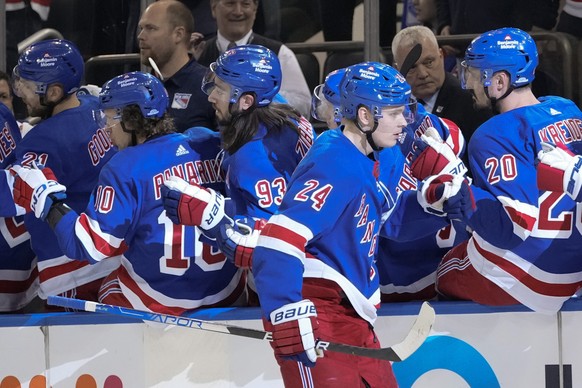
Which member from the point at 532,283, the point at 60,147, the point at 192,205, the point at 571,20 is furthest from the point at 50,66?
the point at 571,20

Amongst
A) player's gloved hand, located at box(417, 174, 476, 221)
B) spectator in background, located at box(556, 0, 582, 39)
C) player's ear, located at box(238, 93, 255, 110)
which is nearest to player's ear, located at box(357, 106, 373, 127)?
player's gloved hand, located at box(417, 174, 476, 221)

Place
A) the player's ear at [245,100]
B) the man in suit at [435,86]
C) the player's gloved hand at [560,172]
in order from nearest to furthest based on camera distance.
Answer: the player's gloved hand at [560,172] → the player's ear at [245,100] → the man in suit at [435,86]

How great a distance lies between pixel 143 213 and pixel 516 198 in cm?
131

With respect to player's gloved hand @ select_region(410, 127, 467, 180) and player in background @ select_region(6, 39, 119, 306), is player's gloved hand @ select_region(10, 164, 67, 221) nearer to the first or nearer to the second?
player in background @ select_region(6, 39, 119, 306)

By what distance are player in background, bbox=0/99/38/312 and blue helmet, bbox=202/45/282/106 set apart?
102cm

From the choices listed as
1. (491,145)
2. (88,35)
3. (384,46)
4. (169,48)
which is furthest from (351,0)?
(491,145)

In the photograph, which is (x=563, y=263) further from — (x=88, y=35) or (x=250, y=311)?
(x=88, y=35)

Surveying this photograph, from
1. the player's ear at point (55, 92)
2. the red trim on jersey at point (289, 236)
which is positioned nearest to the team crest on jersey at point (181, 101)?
the player's ear at point (55, 92)

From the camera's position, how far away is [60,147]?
15.5 ft

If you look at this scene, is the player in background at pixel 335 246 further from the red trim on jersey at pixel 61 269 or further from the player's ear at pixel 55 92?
the player's ear at pixel 55 92

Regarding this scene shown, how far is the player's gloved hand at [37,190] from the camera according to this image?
433 cm

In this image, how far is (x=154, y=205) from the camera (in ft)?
A: 14.4

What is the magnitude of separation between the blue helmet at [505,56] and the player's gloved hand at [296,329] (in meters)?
1.36

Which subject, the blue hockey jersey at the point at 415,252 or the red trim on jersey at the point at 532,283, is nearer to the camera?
the red trim on jersey at the point at 532,283
